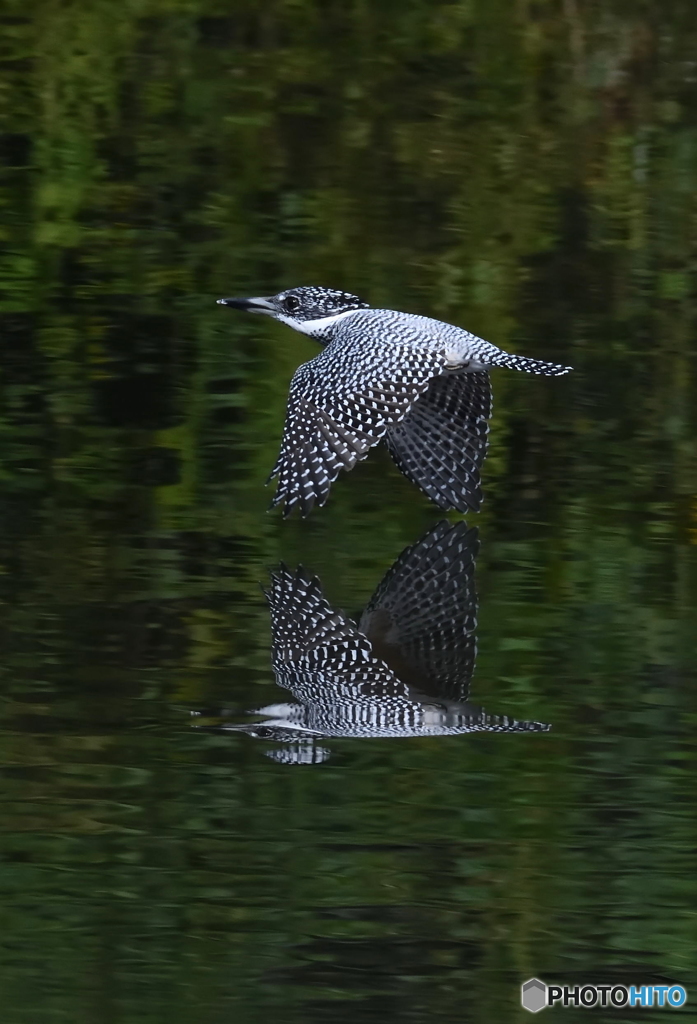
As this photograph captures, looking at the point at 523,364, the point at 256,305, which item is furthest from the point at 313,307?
the point at 523,364

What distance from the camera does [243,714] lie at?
6.50 m

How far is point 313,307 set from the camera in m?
9.30

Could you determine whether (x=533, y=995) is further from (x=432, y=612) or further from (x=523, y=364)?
(x=523, y=364)

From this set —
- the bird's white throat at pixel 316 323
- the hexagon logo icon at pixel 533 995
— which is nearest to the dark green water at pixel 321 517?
the hexagon logo icon at pixel 533 995

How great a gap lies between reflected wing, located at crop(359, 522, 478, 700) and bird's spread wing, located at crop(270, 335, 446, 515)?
46 cm

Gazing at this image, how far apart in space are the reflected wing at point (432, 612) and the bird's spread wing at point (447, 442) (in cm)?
25

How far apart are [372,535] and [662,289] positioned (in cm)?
471

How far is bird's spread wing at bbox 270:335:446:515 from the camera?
24.9 feet

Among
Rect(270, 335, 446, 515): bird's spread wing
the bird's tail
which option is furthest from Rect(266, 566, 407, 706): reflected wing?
the bird's tail

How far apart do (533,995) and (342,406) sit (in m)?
3.29

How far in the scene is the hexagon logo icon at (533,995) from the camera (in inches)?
193

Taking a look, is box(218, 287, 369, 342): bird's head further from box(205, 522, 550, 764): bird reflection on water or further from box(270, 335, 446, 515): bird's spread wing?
box(205, 522, 550, 764): bird reflection on water

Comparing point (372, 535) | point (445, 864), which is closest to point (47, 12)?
point (372, 535)

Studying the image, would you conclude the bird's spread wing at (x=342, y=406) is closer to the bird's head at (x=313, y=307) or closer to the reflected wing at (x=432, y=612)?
the reflected wing at (x=432, y=612)
